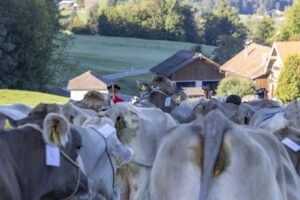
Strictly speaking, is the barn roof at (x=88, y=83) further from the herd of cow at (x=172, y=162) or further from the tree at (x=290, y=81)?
the herd of cow at (x=172, y=162)

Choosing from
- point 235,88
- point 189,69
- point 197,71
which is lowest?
point 235,88

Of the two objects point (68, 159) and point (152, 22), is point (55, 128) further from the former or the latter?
point (152, 22)

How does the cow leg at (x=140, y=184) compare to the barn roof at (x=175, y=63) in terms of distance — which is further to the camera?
the barn roof at (x=175, y=63)

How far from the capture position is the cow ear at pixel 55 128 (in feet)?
13.5

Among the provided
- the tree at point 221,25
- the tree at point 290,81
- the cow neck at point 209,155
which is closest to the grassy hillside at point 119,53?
the tree at point 221,25

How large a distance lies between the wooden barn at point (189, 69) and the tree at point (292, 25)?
18.3 m

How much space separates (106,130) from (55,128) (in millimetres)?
1344

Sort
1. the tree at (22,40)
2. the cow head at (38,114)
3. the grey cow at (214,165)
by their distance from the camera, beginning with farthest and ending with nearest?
the tree at (22,40), the cow head at (38,114), the grey cow at (214,165)

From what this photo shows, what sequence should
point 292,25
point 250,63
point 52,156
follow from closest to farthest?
point 52,156
point 250,63
point 292,25

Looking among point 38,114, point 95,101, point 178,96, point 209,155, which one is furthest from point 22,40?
point 209,155

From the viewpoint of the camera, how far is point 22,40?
41.7m

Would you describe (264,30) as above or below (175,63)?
above

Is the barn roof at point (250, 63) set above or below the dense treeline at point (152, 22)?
below

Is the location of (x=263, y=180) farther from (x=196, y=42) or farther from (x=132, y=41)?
(x=196, y=42)
